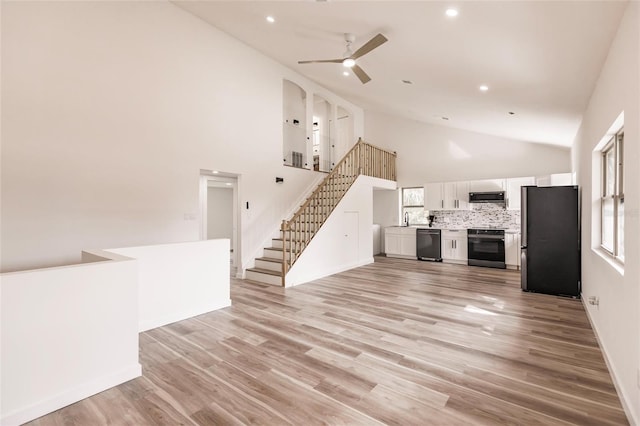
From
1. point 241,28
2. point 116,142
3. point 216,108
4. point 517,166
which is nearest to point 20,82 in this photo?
point 116,142

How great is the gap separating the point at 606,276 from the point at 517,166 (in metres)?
5.65

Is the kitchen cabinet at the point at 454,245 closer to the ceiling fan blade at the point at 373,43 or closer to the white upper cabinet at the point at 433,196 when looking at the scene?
the white upper cabinet at the point at 433,196

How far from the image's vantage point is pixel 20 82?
3.53 metres

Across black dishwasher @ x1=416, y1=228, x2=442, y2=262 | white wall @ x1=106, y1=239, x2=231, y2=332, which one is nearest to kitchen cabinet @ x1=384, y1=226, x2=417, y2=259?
black dishwasher @ x1=416, y1=228, x2=442, y2=262

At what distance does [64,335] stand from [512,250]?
8.14m

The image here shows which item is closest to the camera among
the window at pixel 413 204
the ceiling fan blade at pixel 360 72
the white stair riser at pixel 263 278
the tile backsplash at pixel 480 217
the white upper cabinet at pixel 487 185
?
the ceiling fan blade at pixel 360 72

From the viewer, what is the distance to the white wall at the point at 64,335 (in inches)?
78.7

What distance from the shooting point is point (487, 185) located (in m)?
7.71

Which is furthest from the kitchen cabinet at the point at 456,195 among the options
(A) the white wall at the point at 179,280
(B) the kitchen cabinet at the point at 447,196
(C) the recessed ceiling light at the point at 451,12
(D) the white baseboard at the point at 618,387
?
(A) the white wall at the point at 179,280

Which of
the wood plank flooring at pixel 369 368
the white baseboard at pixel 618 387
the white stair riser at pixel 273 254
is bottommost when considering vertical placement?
the wood plank flooring at pixel 369 368

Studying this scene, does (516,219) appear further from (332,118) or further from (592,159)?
(332,118)

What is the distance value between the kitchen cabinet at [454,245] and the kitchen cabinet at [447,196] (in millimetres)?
709

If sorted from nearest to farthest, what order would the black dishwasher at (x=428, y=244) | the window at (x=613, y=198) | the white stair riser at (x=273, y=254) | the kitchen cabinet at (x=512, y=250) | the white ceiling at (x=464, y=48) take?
the white ceiling at (x=464, y=48) → the window at (x=613, y=198) → the white stair riser at (x=273, y=254) → the kitchen cabinet at (x=512, y=250) → the black dishwasher at (x=428, y=244)

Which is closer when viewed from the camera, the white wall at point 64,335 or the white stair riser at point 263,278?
the white wall at point 64,335
